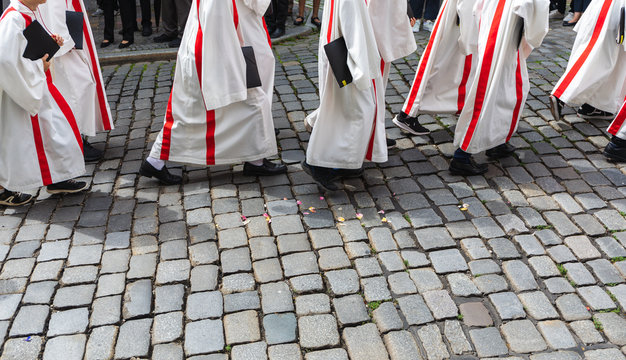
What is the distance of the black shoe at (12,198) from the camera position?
4.51m

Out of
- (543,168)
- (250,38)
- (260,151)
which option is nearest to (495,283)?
(543,168)

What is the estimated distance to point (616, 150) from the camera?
502cm

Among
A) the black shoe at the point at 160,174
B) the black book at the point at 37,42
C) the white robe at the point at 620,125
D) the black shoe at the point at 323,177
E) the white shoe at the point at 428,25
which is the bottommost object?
the white shoe at the point at 428,25

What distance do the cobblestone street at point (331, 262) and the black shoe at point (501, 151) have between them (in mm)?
87

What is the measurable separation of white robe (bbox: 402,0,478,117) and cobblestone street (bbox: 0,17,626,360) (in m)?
0.37

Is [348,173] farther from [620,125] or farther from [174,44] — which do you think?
[174,44]

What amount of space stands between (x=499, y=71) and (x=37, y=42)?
326 cm

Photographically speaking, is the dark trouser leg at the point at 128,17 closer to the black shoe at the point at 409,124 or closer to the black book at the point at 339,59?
the black shoe at the point at 409,124

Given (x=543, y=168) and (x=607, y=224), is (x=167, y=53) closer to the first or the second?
(x=543, y=168)

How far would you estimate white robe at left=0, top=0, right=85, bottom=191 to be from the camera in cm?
402

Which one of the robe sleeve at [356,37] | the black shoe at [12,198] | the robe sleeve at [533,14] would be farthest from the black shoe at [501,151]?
the black shoe at [12,198]

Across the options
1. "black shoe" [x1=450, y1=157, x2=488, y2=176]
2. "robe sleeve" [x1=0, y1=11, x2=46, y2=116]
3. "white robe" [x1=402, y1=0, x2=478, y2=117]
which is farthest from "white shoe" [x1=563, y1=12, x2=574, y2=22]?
"robe sleeve" [x1=0, y1=11, x2=46, y2=116]

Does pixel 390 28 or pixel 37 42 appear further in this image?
pixel 390 28

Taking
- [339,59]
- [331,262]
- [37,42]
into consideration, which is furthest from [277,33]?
[331,262]
